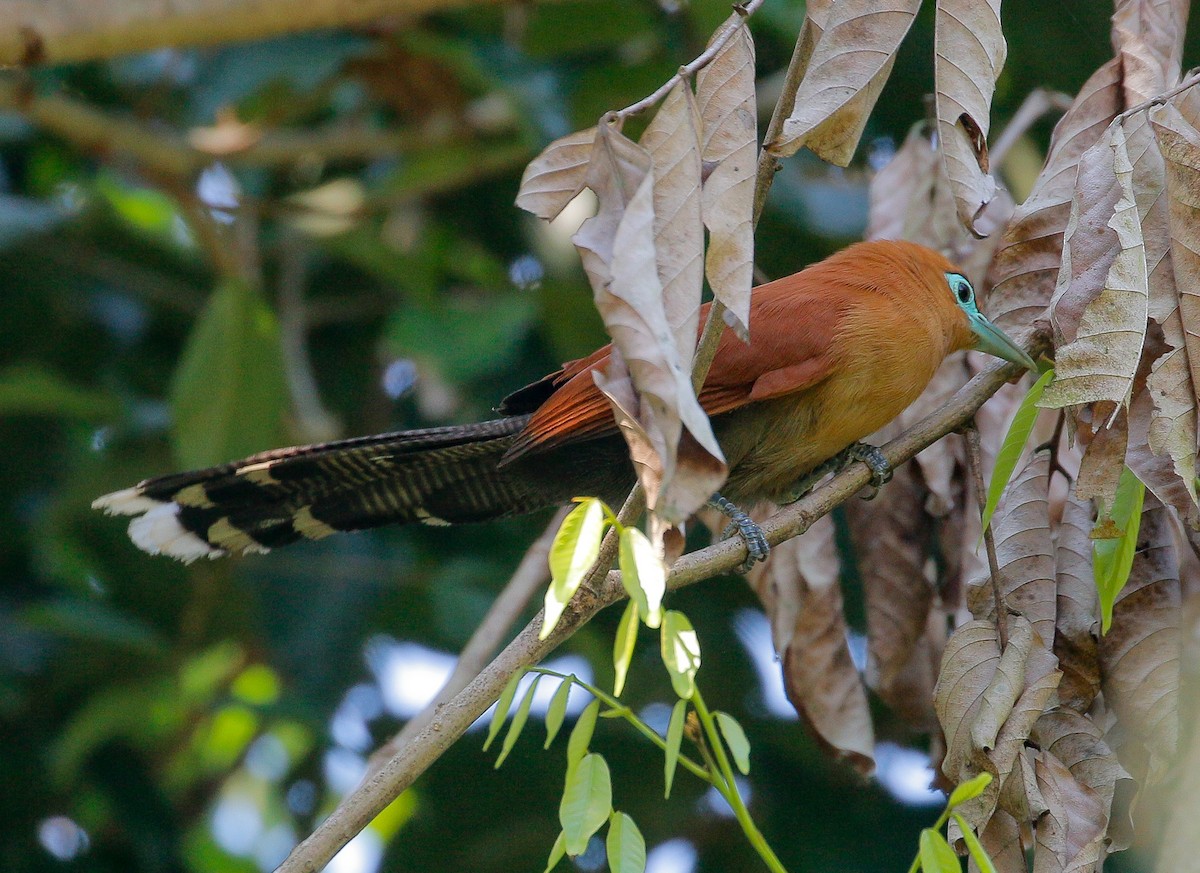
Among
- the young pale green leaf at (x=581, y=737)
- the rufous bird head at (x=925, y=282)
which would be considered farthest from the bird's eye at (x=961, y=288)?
the young pale green leaf at (x=581, y=737)

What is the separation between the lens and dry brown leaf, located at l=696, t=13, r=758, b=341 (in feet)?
5.37

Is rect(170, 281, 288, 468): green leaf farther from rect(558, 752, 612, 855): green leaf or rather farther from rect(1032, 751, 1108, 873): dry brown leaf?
rect(1032, 751, 1108, 873): dry brown leaf

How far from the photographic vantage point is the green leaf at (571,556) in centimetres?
153

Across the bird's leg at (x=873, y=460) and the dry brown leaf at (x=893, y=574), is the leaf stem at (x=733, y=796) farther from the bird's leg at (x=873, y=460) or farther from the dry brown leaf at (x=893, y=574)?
the dry brown leaf at (x=893, y=574)

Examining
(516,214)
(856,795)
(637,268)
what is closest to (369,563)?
(516,214)

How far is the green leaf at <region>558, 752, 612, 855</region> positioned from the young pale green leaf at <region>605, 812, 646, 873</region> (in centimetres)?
3

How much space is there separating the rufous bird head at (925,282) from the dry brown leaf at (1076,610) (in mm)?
750

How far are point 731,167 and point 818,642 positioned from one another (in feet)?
4.98

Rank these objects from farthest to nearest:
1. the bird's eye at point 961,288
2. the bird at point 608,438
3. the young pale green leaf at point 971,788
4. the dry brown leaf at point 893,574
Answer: the bird's eye at point 961,288 < the bird at point 608,438 < the dry brown leaf at point 893,574 < the young pale green leaf at point 971,788

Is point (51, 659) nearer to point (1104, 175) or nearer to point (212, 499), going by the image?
point (212, 499)

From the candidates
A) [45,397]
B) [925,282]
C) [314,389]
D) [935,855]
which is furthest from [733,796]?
[314,389]

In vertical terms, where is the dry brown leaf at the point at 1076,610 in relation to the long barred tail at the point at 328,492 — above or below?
above

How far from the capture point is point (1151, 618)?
2230 mm

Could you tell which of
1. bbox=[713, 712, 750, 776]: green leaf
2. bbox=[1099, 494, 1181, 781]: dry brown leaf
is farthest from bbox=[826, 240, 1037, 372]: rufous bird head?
bbox=[713, 712, 750, 776]: green leaf
